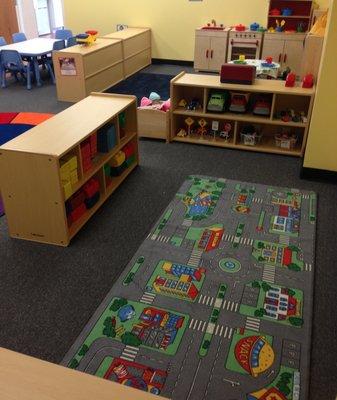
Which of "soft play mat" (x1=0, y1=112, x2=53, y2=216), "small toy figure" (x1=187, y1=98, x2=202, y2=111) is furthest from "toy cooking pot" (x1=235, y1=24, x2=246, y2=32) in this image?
"soft play mat" (x1=0, y1=112, x2=53, y2=216)

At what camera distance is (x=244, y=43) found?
7.27 metres

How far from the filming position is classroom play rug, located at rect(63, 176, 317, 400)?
6.48 ft

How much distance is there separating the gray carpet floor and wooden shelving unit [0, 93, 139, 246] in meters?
0.11

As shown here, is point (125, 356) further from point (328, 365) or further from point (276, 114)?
point (276, 114)

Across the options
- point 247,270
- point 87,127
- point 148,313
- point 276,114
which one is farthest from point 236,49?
point 148,313

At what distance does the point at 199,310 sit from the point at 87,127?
5.46 feet

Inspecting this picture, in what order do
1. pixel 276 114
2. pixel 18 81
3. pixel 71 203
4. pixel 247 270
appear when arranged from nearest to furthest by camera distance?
pixel 247 270 < pixel 71 203 < pixel 276 114 < pixel 18 81

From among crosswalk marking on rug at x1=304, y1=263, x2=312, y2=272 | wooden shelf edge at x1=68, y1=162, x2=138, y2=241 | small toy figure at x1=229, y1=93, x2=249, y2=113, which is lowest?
crosswalk marking on rug at x1=304, y1=263, x2=312, y2=272

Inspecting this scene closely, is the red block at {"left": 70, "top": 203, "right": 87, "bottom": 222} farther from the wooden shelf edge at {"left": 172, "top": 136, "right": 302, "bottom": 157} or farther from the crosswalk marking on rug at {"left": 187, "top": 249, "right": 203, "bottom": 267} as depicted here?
the wooden shelf edge at {"left": 172, "top": 136, "right": 302, "bottom": 157}

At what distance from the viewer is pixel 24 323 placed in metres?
2.28

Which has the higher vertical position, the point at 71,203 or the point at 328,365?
the point at 71,203

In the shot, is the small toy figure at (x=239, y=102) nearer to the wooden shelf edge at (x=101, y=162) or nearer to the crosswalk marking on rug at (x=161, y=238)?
the wooden shelf edge at (x=101, y=162)

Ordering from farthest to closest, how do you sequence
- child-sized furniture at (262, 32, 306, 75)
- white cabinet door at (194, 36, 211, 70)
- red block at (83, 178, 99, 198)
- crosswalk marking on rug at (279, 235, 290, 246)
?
white cabinet door at (194, 36, 211, 70), child-sized furniture at (262, 32, 306, 75), red block at (83, 178, 99, 198), crosswalk marking on rug at (279, 235, 290, 246)

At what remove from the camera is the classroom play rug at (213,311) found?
1974mm
